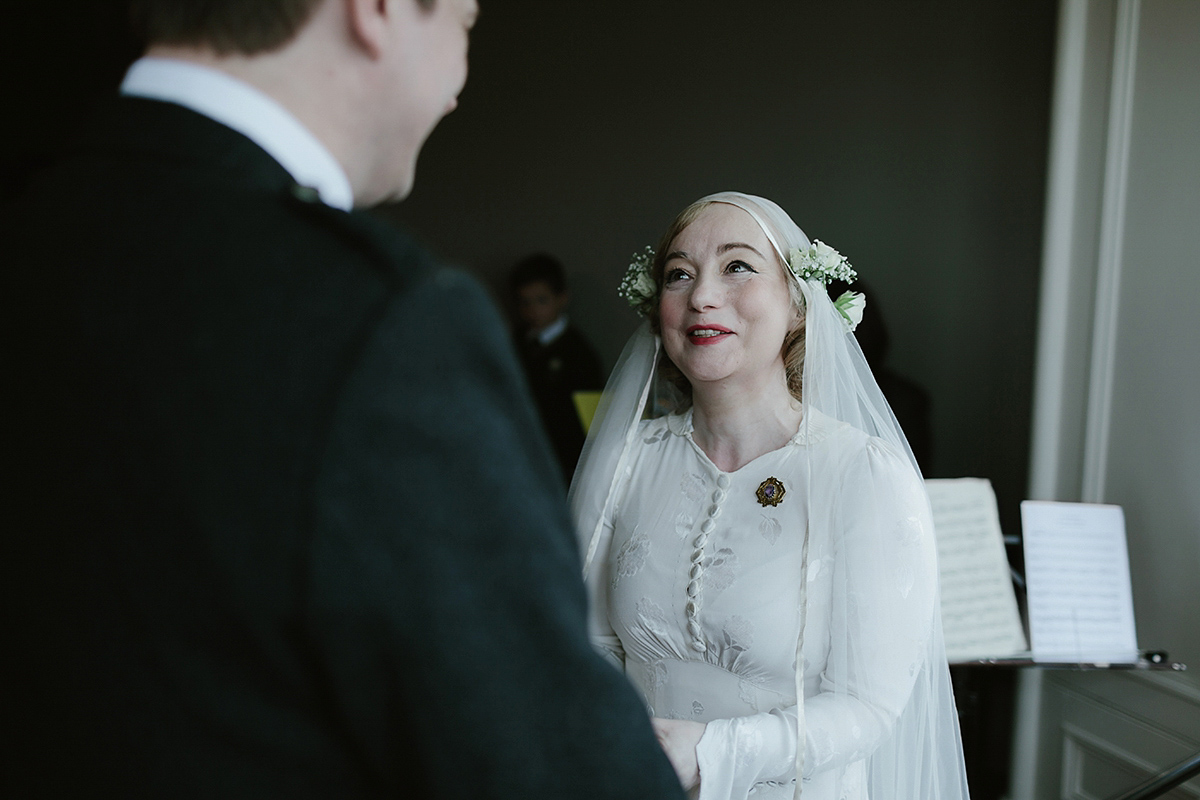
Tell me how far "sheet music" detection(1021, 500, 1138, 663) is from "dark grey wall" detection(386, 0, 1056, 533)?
115 centimetres

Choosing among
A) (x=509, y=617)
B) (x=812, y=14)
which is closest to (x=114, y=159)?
(x=509, y=617)

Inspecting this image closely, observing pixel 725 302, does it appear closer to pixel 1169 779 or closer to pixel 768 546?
pixel 768 546

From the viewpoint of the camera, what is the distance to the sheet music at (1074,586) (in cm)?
232

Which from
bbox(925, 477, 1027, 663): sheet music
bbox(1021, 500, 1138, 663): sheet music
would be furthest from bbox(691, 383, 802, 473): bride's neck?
bbox(1021, 500, 1138, 663): sheet music

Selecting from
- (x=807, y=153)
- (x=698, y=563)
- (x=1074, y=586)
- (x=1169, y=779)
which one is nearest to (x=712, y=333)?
(x=698, y=563)

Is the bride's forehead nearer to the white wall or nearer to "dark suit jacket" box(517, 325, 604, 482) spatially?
the white wall

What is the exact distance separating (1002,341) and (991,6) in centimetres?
133

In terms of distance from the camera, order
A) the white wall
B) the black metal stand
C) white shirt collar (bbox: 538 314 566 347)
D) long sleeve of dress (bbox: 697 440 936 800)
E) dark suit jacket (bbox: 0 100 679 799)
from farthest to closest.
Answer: white shirt collar (bbox: 538 314 566 347) → the white wall → the black metal stand → long sleeve of dress (bbox: 697 440 936 800) → dark suit jacket (bbox: 0 100 679 799)

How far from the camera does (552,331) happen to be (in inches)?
196

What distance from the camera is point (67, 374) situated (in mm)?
502

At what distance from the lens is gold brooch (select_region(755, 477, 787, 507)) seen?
1615mm

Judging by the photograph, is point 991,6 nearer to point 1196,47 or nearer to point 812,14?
point 812,14

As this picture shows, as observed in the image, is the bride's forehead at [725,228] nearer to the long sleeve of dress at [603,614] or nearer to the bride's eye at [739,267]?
the bride's eye at [739,267]

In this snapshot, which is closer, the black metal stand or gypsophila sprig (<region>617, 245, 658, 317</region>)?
gypsophila sprig (<region>617, 245, 658, 317</region>)
